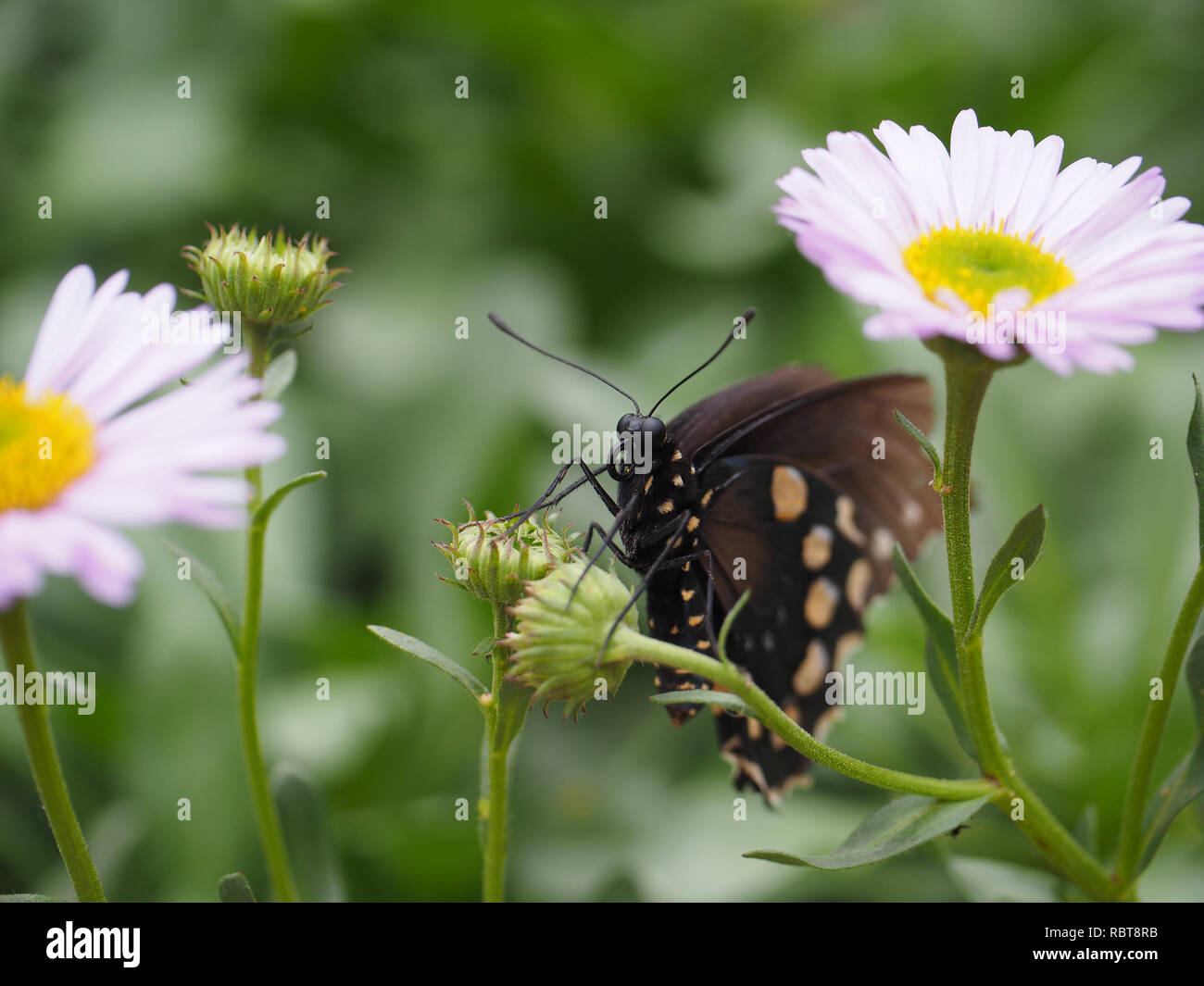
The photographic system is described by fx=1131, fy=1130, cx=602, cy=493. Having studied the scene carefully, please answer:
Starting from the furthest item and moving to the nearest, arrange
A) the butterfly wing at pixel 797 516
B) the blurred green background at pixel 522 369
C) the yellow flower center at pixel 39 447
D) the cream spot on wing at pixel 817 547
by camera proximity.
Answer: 1. the blurred green background at pixel 522 369
2. the cream spot on wing at pixel 817 547
3. the butterfly wing at pixel 797 516
4. the yellow flower center at pixel 39 447

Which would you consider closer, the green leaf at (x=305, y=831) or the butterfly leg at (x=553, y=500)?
the butterfly leg at (x=553, y=500)

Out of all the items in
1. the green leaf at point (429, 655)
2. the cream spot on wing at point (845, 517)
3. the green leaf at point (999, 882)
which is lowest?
the green leaf at point (999, 882)

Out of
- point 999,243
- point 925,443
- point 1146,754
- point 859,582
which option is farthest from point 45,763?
point 859,582

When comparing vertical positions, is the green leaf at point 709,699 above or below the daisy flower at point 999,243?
below

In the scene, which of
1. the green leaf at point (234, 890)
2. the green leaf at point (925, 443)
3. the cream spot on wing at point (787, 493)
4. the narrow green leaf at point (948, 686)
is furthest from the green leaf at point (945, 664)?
the green leaf at point (234, 890)

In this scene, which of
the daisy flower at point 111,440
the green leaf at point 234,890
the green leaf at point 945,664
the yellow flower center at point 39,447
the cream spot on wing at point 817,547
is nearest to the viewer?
the daisy flower at point 111,440

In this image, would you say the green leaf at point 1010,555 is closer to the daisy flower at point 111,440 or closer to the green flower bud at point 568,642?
the green flower bud at point 568,642

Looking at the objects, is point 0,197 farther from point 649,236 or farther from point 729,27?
point 729,27
